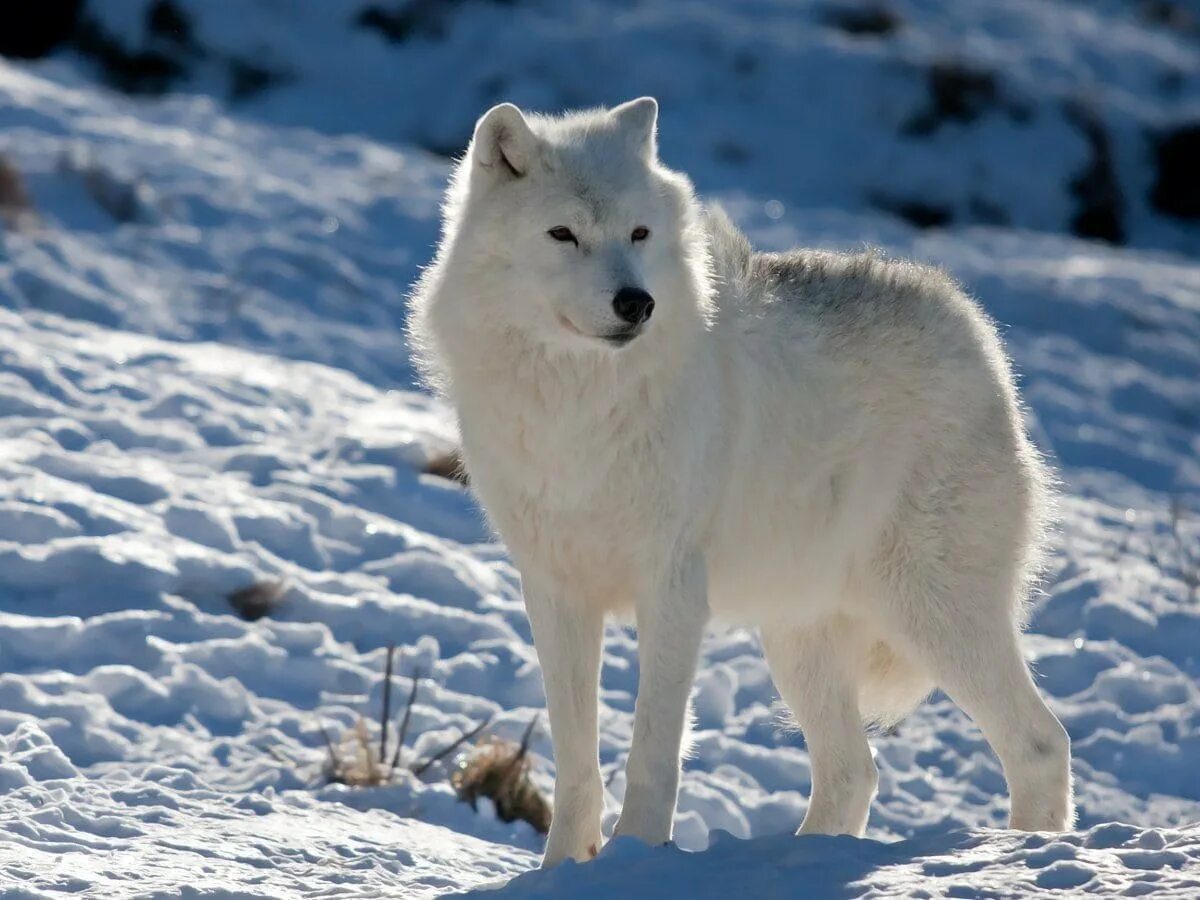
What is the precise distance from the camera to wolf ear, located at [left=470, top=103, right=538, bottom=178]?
418cm

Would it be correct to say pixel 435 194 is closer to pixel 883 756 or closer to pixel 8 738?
pixel 883 756

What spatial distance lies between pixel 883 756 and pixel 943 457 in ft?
6.61

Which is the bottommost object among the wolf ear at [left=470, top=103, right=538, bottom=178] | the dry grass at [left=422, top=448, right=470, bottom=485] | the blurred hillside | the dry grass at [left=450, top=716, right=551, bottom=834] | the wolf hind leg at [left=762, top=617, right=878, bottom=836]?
the dry grass at [left=450, top=716, right=551, bottom=834]

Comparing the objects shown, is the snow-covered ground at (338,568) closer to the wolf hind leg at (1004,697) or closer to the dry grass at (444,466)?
the dry grass at (444,466)

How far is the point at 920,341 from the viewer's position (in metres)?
4.82

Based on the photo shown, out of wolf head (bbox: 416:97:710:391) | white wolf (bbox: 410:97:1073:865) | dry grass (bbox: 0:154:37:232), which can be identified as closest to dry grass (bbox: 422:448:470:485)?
white wolf (bbox: 410:97:1073:865)

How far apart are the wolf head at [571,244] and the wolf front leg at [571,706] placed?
75cm

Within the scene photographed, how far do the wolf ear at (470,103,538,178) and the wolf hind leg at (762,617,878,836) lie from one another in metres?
1.81

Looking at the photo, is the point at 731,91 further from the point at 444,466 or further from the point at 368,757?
the point at 368,757

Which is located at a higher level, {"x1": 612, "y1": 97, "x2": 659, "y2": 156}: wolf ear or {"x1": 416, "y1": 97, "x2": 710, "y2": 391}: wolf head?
{"x1": 612, "y1": 97, "x2": 659, "y2": 156}: wolf ear

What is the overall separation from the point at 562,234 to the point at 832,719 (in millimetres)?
1929

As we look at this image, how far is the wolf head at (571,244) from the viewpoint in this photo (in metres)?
3.97

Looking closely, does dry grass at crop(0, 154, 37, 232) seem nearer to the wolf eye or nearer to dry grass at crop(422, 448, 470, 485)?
dry grass at crop(422, 448, 470, 485)

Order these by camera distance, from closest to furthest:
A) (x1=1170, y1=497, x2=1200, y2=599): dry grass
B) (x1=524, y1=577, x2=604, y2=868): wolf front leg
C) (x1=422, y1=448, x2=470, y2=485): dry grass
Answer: (x1=524, y1=577, x2=604, y2=868): wolf front leg
(x1=1170, y1=497, x2=1200, y2=599): dry grass
(x1=422, y1=448, x2=470, y2=485): dry grass
